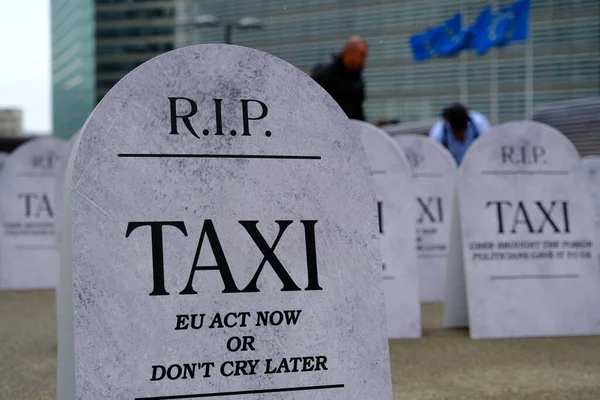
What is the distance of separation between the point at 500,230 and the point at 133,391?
3.78 m

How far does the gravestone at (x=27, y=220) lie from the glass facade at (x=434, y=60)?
25404 mm

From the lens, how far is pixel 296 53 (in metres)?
55.7

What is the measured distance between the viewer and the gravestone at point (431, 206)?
7695mm

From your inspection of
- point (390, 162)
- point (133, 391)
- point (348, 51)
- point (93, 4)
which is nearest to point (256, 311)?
point (133, 391)

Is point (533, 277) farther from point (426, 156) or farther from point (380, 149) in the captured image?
point (426, 156)

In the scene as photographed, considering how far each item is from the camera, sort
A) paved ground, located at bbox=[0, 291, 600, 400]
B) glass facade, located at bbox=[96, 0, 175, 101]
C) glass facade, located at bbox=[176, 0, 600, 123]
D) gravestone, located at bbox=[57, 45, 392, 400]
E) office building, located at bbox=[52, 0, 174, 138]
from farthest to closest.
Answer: glass facade, located at bbox=[96, 0, 175, 101] < office building, located at bbox=[52, 0, 174, 138] < glass facade, located at bbox=[176, 0, 600, 123] < paved ground, located at bbox=[0, 291, 600, 400] < gravestone, located at bbox=[57, 45, 392, 400]

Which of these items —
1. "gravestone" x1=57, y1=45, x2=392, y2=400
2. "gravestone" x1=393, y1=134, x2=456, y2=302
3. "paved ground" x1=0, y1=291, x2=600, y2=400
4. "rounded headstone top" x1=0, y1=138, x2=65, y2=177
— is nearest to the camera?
"gravestone" x1=57, y1=45, x2=392, y2=400

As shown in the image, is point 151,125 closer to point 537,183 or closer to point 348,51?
point 537,183

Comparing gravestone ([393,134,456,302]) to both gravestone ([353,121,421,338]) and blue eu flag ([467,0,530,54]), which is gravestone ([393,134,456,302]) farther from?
blue eu flag ([467,0,530,54])

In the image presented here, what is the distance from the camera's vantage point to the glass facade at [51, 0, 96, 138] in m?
92.2

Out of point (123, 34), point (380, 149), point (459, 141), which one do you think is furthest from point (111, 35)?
point (380, 149)

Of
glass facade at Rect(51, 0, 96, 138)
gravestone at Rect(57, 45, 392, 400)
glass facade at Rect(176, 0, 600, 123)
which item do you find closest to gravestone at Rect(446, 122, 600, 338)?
gravestone at Rect(57, 45, 392, 400)

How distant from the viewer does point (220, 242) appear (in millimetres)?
2639

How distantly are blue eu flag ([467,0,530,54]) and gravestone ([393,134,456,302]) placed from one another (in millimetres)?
10106
